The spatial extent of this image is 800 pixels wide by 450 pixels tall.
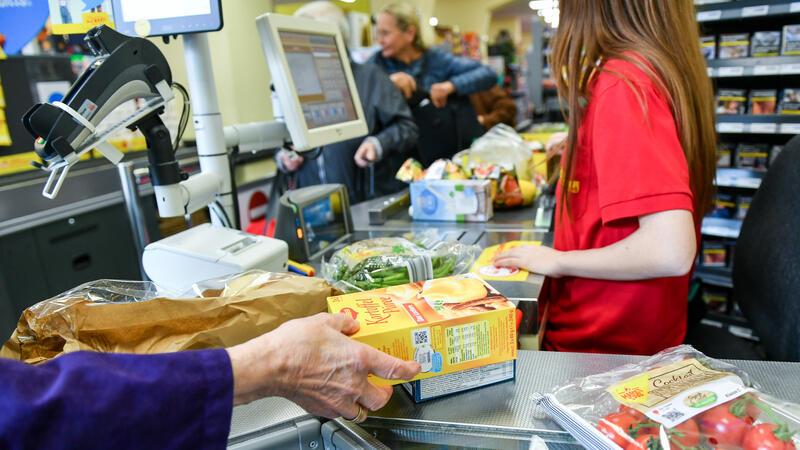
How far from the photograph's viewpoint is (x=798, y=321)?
1350mm

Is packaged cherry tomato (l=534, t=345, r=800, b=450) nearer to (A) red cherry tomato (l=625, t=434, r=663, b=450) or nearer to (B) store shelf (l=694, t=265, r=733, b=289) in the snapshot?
(A) red cherry tomato (l=625, t=434, r=663, b=450)

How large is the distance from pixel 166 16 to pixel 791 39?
2668mm

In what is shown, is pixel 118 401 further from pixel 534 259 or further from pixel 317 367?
pixel 534 259

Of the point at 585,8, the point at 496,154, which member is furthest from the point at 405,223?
the point at 585,8

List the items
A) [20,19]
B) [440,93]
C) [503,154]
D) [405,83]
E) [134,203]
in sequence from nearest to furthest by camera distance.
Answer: [20,19], [134,203], [503,154], [405,83], [440,93]

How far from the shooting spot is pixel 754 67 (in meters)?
2.64

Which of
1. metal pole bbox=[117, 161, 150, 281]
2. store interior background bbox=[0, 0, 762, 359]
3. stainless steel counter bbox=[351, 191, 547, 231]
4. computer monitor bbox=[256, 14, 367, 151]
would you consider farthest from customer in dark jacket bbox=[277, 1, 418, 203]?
metal pole bbox=[117, 161, 150, 281]

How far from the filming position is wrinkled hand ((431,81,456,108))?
151 inches

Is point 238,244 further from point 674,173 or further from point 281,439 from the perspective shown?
point 674,173

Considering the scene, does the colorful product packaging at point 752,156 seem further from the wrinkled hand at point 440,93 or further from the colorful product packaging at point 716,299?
the wrinkled hand at point 440,93

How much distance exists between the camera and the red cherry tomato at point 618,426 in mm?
733

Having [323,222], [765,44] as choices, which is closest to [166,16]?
[323,222]

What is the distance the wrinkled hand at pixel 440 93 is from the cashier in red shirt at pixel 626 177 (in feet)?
8.24

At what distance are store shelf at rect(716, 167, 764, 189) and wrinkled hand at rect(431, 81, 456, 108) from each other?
A: 5.73ft
